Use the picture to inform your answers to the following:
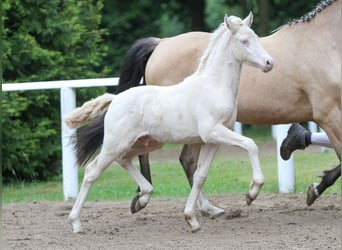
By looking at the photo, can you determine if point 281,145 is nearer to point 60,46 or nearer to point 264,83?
point 264,83

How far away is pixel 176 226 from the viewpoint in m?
7.26

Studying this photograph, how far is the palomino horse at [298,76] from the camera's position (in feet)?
23.8

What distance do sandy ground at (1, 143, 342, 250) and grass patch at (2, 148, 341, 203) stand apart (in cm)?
78

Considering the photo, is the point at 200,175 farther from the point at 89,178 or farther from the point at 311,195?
the point at 311,195

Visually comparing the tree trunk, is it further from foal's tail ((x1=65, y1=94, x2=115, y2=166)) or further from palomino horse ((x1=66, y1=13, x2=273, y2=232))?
palomino horse ((x1=66, y1=13, x2=273, y2=232))

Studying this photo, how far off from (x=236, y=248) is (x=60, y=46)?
6.61 m

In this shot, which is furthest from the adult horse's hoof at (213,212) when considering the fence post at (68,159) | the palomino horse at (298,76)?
the fence post at (68,159)

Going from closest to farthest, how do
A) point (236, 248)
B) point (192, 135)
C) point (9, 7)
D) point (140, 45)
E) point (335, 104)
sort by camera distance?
point (236, 248) < point (192, 135) < point (335, 104) < point (140, 45) < point (9, 7)

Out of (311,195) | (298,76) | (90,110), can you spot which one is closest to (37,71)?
(90,110)

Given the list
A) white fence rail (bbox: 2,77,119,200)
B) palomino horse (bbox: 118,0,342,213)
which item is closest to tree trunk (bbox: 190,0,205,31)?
white fence rail (bbox: 2,77,119,200)

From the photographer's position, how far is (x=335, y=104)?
23.6ft

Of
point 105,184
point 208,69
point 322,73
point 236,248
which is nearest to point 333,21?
point 322,73

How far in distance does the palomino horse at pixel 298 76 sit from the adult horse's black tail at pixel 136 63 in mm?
309

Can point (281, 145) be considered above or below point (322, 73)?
below
